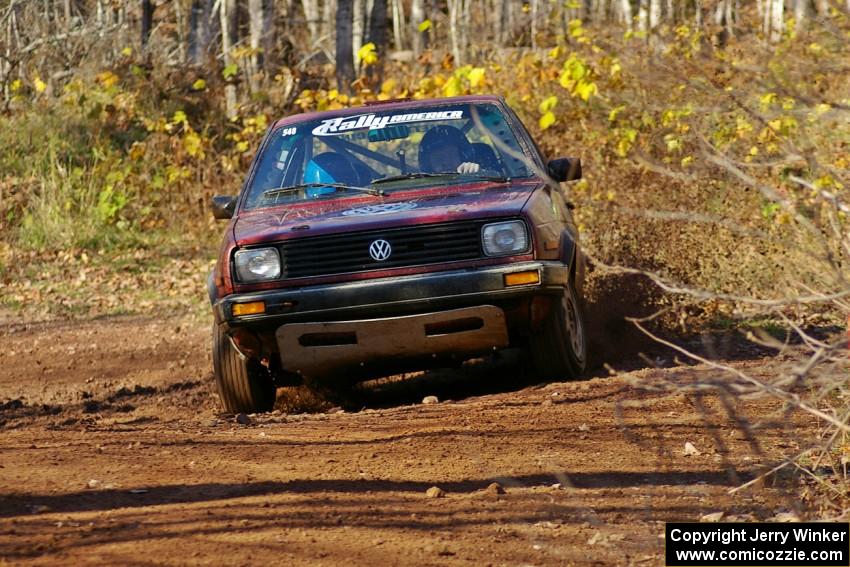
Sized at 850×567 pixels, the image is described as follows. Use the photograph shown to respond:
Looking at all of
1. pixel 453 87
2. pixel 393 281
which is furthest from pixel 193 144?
pixel 393 281

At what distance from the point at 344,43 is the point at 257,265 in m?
13.1

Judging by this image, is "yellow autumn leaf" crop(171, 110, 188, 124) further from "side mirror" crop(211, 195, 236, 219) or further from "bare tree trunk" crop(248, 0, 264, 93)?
"side mirror" crop(211, 195, 236, 219)

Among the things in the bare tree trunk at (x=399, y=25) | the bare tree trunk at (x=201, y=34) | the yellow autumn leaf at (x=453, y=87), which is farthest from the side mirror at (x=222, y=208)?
the bare tree trunk at (x=399, y=25)

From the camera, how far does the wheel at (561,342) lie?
22.1 ft

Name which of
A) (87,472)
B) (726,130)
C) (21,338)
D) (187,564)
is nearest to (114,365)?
(21,338)

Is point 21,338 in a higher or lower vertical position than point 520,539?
lower

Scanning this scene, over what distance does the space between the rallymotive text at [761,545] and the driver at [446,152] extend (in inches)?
144

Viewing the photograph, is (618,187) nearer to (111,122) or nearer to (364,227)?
(364,227)

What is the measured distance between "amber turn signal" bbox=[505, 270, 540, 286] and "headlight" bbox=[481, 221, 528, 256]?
0.43 ft

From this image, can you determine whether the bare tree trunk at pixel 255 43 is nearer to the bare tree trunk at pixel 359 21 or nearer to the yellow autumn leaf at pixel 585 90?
the yellow autumn leaf at pixel 585 90

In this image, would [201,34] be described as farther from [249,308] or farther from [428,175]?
[249,308]

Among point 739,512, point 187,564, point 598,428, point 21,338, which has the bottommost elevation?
point 21,338

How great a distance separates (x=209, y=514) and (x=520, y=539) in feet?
3.37

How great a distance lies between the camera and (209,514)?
424 centimetres
